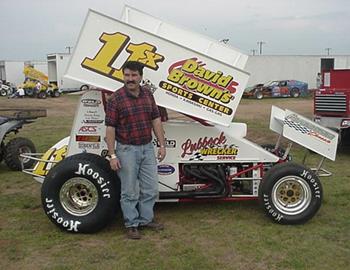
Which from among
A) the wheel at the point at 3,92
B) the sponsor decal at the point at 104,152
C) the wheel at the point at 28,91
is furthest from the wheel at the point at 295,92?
the sponsor decal at the point at 104,152

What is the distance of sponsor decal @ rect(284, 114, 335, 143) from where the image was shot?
5922mm

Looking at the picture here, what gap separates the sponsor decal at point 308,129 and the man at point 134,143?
5.63 feet

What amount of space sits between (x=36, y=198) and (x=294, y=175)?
3.67 m

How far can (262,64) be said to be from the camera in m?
41.8

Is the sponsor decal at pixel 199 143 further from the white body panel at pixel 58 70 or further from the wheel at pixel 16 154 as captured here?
the white body panel at pixel 58 70

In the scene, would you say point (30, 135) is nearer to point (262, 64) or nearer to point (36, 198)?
point (36, 198)

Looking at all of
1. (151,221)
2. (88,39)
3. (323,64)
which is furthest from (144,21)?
(323,64)

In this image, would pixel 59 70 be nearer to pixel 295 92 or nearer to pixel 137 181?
pixel 295 92

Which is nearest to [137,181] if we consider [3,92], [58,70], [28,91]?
[28,91]

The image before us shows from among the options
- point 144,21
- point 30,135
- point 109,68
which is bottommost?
point 30,135

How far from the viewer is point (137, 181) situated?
5.29 meters

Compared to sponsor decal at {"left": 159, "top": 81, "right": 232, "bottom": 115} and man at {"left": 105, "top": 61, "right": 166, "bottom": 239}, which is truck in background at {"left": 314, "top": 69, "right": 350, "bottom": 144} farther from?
man at {"left": 105, "top": 61, "right": 166, "bottom": 239}

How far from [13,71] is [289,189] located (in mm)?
48267

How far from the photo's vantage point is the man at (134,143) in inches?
198
